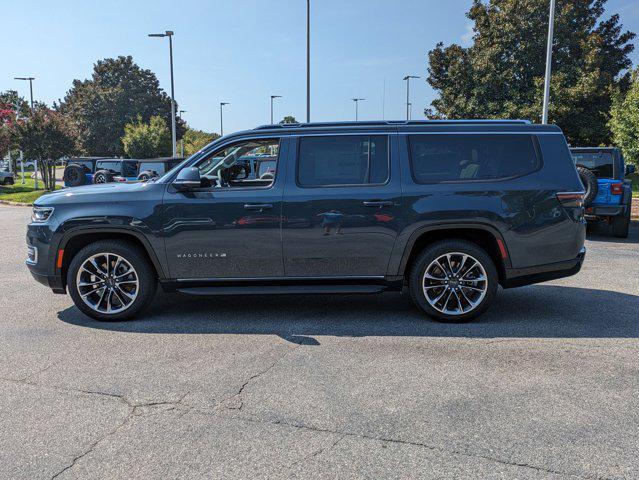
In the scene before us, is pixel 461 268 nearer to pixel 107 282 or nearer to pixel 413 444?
pixel 413 444

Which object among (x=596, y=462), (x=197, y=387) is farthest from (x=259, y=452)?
(x=596, y=462)

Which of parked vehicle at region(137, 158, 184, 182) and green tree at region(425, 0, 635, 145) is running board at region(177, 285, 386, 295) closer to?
parked vehicle at region(137, 158, 184, 182)

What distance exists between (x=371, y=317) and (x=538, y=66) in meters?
25.2

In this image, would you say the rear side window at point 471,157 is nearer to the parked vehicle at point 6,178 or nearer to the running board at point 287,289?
the running board at point 287,289

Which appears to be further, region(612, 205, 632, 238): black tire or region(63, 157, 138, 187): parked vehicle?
region(63, 157, 138, 187): parked vehicle

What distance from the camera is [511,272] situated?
5258 millimetres

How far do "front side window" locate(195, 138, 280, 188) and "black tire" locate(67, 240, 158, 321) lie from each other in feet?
3.33

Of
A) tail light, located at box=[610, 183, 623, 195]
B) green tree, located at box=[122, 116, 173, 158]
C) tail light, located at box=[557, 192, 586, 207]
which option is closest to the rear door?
tail light, located at box=[557, 192, 586, 207]

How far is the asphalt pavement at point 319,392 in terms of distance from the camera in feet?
9.51

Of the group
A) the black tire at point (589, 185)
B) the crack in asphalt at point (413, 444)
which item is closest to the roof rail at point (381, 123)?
the crack in asphalt at point (413, 444)

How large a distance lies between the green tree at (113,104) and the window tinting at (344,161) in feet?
181

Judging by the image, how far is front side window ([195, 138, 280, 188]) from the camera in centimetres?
537

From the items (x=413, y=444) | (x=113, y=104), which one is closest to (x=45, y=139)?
(x=413, y=444)

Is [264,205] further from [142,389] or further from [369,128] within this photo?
[142,389]
